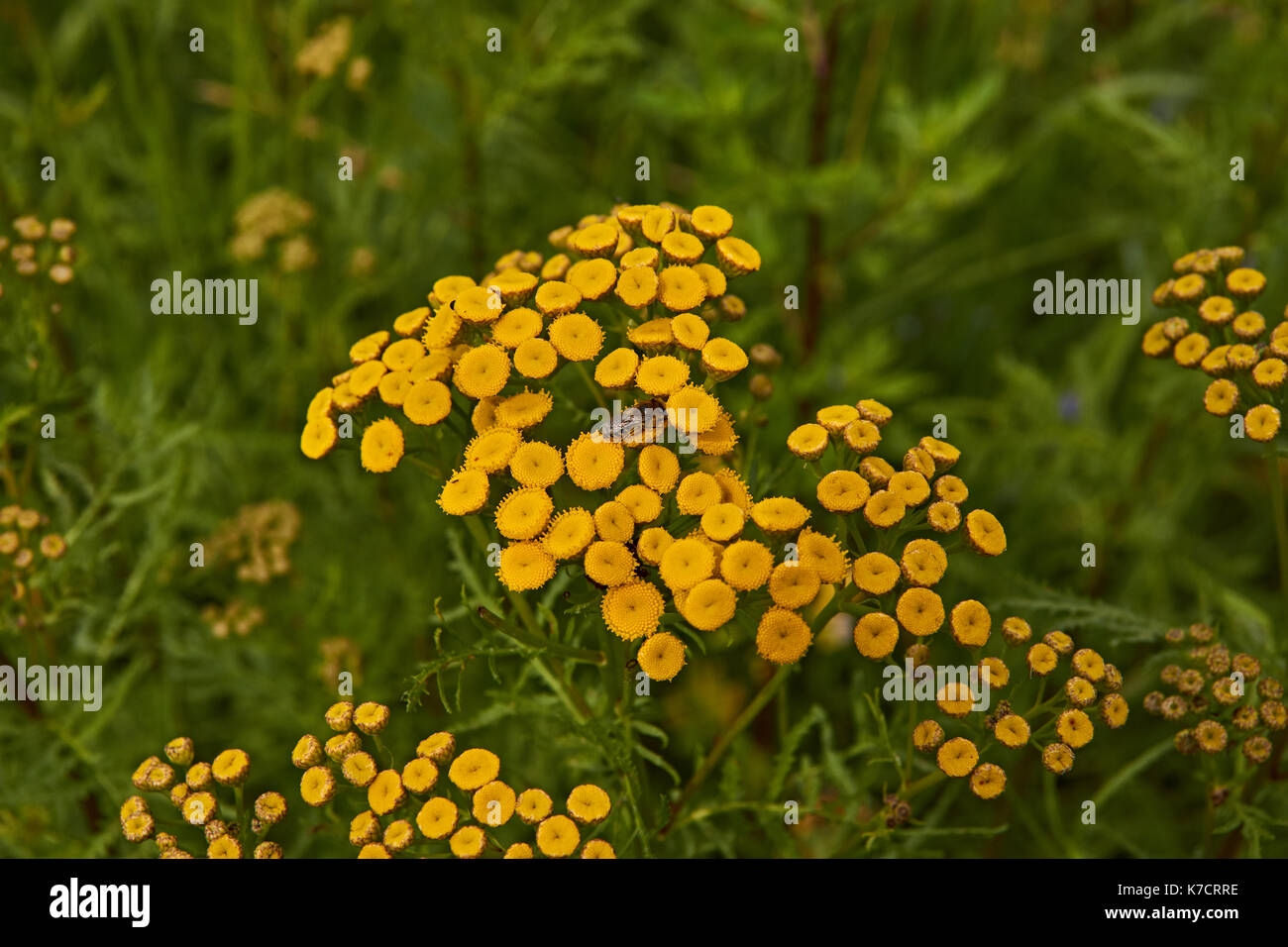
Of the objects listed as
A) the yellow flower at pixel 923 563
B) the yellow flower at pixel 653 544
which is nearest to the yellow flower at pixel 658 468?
the yellow flower at pixel 653 544

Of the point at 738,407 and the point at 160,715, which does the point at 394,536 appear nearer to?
the point at 160,715

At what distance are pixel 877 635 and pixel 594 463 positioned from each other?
0.74 m

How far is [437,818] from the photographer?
2143 millimetres

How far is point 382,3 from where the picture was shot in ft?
15.5

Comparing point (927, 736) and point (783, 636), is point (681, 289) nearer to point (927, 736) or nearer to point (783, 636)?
point (783, 636)

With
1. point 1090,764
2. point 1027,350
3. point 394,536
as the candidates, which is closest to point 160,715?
point 394,536

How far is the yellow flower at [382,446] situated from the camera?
90.2 inches

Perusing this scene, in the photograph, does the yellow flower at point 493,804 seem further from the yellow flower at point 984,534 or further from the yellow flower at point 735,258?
the yellow flower at point 735,258

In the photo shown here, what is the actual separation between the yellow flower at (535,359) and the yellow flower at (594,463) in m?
0.20

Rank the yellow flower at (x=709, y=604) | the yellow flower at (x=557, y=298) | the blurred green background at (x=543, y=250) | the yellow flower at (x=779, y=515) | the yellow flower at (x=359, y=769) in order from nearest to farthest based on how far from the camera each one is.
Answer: the yellow flower at (x=709, y=604) → the yellow flower at (x=779, y=515) → the yellow flower at (x=359, y=769) → the yellow flower at (x=557, y=298) → the blurred green background at (x=543, y=250)

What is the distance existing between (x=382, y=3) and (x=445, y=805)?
4068 mm

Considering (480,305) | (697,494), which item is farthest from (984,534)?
(480,305)

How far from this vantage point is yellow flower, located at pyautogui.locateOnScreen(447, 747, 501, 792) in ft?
7.03

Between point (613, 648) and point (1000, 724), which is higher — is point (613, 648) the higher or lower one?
the higher one
